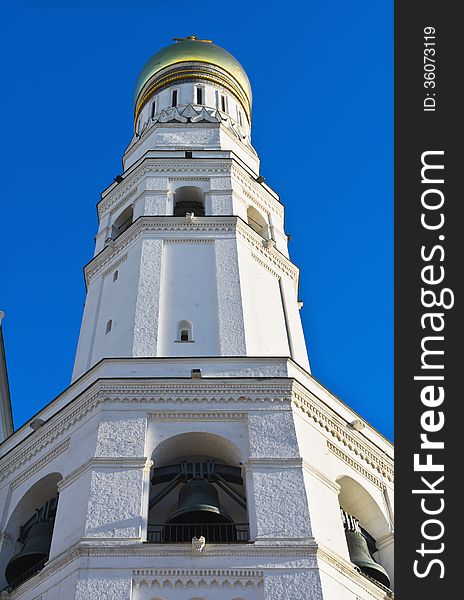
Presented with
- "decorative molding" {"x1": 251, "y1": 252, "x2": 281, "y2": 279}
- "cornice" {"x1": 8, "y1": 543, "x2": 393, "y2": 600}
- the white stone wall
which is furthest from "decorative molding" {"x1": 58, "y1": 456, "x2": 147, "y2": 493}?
"decorative molding" {"x1": 251, "y1": 252, "x2": 281, "y2": 279}

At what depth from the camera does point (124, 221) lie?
74.6 feet

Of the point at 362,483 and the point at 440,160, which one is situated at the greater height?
the point at 440,160

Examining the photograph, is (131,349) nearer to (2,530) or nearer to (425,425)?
(2,530)

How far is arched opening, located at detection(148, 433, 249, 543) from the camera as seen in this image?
46.8ft

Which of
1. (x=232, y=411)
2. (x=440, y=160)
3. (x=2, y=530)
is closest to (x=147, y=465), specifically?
(x=232, y=411)

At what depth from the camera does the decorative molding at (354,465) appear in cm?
1620

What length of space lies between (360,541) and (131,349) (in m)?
5.20

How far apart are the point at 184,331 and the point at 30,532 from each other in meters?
4.55

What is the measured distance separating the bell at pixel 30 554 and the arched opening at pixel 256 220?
9.52 meters

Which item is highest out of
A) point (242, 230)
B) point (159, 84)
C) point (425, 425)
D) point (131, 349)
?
point (159, 84)

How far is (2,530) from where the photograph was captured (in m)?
15.8

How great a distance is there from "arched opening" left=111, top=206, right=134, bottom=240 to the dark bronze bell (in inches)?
361

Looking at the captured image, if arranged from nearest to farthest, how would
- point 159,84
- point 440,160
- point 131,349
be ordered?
point 440,160 < point 131,349 < point 159,84

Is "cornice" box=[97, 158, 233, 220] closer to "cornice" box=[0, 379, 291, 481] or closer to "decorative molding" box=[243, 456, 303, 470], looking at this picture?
"cornice" box=[0, 379, 291, 481]
